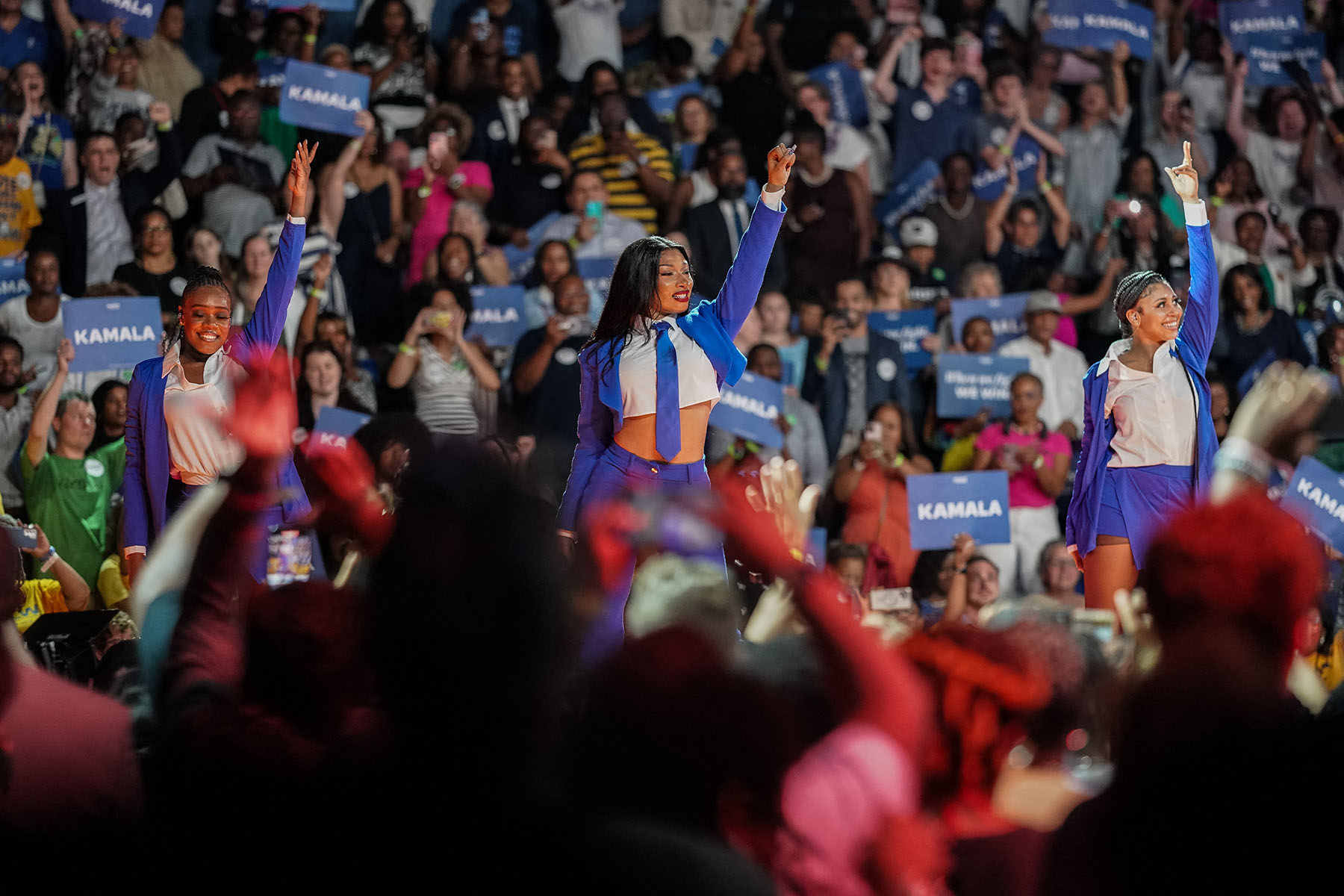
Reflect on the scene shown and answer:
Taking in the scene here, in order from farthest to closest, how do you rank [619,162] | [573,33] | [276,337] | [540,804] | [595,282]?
1. [573,33]
2. [619,162]
3. [595,282]
4. [276,337]
5. [540,804]

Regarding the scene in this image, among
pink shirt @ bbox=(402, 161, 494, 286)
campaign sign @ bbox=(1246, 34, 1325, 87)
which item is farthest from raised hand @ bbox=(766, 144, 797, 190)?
campaign sign @ bbox=(1246, 34, 1325, 87)

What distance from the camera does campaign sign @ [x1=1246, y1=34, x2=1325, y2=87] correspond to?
525 inches

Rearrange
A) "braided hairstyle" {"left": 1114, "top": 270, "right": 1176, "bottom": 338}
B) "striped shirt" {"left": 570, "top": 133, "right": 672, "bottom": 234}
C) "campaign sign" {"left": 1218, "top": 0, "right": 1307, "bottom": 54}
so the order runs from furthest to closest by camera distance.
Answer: "campaign sign" {"left": 1218, "top": 0, "right": 1307, "bottom": 54}
"striped shirt" {"left": 570, "top": 133, "right": 672, "bottom": 234}
"braided hairstyle" {"left": 1114, "top": 270, "right": 1176, "bottom": 338}

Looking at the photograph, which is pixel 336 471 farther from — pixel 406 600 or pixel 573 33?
pixel 573 33

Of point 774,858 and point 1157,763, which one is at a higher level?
point 1157,763

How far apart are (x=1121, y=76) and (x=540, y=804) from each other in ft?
39.7

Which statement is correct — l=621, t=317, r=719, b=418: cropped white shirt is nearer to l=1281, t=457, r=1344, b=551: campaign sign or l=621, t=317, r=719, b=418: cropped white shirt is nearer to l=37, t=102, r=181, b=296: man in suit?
l=1281, t=457, r=1344, b=551: campaign sign

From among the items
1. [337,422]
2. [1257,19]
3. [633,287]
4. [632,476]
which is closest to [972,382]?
[337,422]

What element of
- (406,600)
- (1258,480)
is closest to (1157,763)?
(406,600)

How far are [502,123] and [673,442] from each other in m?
5.82

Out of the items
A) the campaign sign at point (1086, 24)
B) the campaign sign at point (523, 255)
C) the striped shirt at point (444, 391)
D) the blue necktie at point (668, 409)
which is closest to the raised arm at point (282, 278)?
the blue necktie at point (668, 409)

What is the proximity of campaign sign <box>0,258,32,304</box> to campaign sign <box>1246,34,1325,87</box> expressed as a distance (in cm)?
948

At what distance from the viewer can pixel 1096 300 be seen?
38.6 feet

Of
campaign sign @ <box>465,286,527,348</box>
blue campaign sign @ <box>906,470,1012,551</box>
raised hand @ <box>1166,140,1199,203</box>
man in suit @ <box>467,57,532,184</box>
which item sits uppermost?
man in suit @ <box>467,57,532,184</box>
